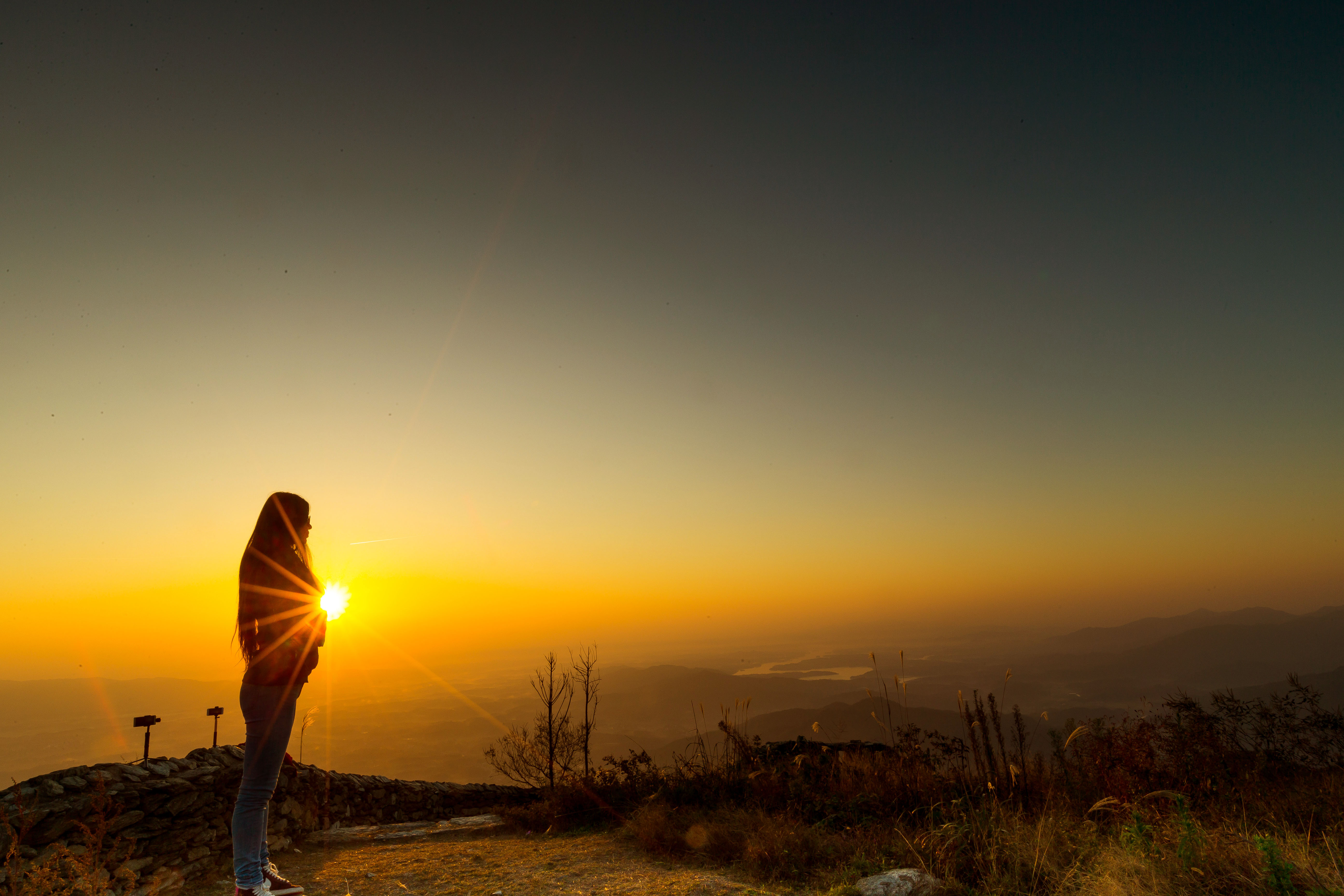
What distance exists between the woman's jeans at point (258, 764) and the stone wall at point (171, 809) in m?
1.86

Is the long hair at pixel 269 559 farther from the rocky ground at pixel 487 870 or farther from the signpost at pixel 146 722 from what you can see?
the signpost at pixel 146 722

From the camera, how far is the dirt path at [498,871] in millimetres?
5453

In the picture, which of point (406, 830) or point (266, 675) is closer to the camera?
point (266, 675)

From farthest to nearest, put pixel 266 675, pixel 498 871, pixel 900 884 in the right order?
pixel 498 871
pixel 900 884
pixel 266 675

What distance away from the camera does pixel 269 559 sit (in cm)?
317

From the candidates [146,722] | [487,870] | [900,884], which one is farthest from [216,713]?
[900,884]

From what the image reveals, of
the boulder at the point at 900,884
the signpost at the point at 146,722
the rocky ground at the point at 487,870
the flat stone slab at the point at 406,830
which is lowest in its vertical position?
the flat stone slab at the point at 406,830

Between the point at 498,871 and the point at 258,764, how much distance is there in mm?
4662

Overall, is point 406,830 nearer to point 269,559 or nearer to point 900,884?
point 900,884

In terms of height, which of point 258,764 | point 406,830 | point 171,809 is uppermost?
point 258,764

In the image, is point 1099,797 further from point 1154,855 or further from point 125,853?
point 125,853

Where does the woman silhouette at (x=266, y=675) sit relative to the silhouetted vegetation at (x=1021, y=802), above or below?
above

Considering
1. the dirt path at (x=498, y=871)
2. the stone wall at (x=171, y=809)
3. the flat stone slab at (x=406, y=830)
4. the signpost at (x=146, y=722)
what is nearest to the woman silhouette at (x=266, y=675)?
the stone wall at (x=171, y=809)

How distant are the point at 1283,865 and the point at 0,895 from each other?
28.3 ft
